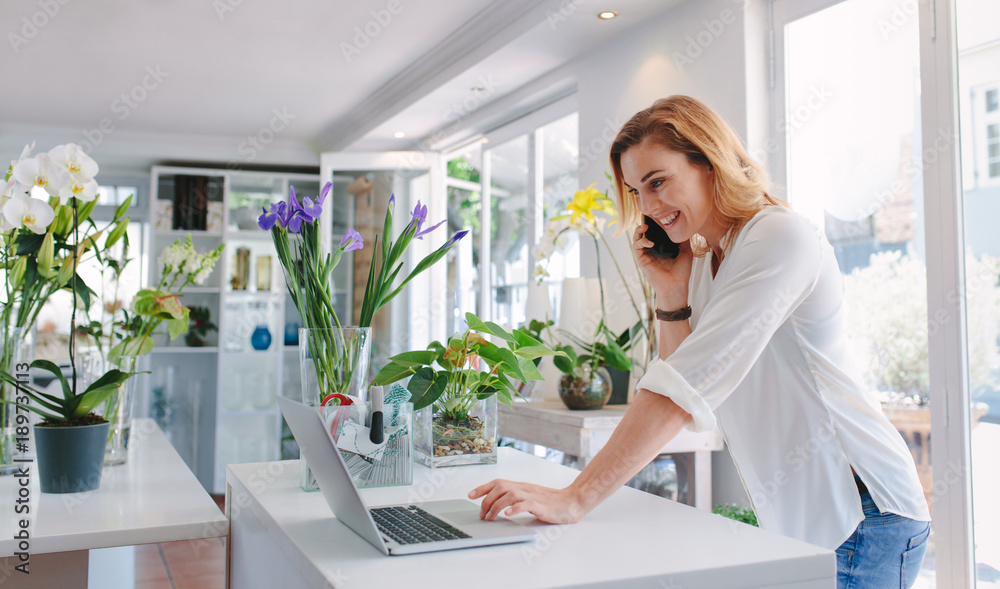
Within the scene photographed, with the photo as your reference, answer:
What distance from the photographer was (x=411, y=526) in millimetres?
913

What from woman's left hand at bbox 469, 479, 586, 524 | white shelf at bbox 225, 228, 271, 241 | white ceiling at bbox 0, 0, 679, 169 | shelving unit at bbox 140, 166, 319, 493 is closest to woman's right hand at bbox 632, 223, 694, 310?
woman's left hand at bbox 469, 479, 586, 524

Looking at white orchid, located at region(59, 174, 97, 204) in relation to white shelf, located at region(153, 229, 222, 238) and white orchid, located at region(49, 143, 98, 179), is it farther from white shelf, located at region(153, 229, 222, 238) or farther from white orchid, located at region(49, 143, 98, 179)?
white shelf, located at region(153, 229, 222, 238)

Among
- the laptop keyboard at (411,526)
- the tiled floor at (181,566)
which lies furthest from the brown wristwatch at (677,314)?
the tiled floor at (181,566)

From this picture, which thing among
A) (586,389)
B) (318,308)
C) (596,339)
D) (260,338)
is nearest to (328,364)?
(318,308)

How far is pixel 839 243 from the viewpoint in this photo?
2.39 metres

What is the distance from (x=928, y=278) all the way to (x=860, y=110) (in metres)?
0.59

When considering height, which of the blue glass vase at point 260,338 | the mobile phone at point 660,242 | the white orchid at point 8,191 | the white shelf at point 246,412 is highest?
the white orchid at point 8,191

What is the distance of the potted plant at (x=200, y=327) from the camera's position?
219 inches

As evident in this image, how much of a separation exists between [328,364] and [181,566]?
304 centimetres

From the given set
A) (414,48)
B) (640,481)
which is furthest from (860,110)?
(414,48)

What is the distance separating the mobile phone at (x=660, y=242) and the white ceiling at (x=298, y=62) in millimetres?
1589

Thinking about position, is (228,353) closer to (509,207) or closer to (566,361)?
(509,207)

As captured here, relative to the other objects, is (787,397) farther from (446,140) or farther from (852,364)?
(446,140)

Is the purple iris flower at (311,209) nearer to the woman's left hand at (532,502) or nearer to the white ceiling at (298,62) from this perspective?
the woman's left hand at (532,502)
